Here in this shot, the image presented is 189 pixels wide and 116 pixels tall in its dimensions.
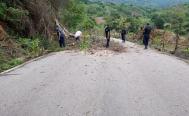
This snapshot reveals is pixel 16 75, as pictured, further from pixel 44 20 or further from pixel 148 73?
pixel 44 20

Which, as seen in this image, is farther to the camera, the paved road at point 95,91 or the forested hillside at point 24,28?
the forested hillside at point 24,28

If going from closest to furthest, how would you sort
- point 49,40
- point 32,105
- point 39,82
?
point 32,105, point 39,82, point 49,40

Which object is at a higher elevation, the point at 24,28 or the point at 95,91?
the point at 24,28

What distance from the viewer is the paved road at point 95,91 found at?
9.56 m

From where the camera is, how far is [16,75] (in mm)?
15414

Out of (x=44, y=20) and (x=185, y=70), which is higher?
(x=44, y=20)

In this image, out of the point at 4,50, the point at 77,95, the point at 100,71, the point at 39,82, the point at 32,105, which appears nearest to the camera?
the point at 32,105

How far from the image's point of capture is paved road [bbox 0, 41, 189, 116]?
9.56 m

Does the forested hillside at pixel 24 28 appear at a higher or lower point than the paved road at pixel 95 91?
higher

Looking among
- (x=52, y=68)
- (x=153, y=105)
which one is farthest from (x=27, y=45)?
(x=153, y=105)

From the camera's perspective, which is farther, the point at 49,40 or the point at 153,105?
the point at 49,40

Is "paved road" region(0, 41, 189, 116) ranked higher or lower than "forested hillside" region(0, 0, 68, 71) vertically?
lower

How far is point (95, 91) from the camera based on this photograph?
1184cm

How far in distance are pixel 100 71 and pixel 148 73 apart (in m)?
1.95
